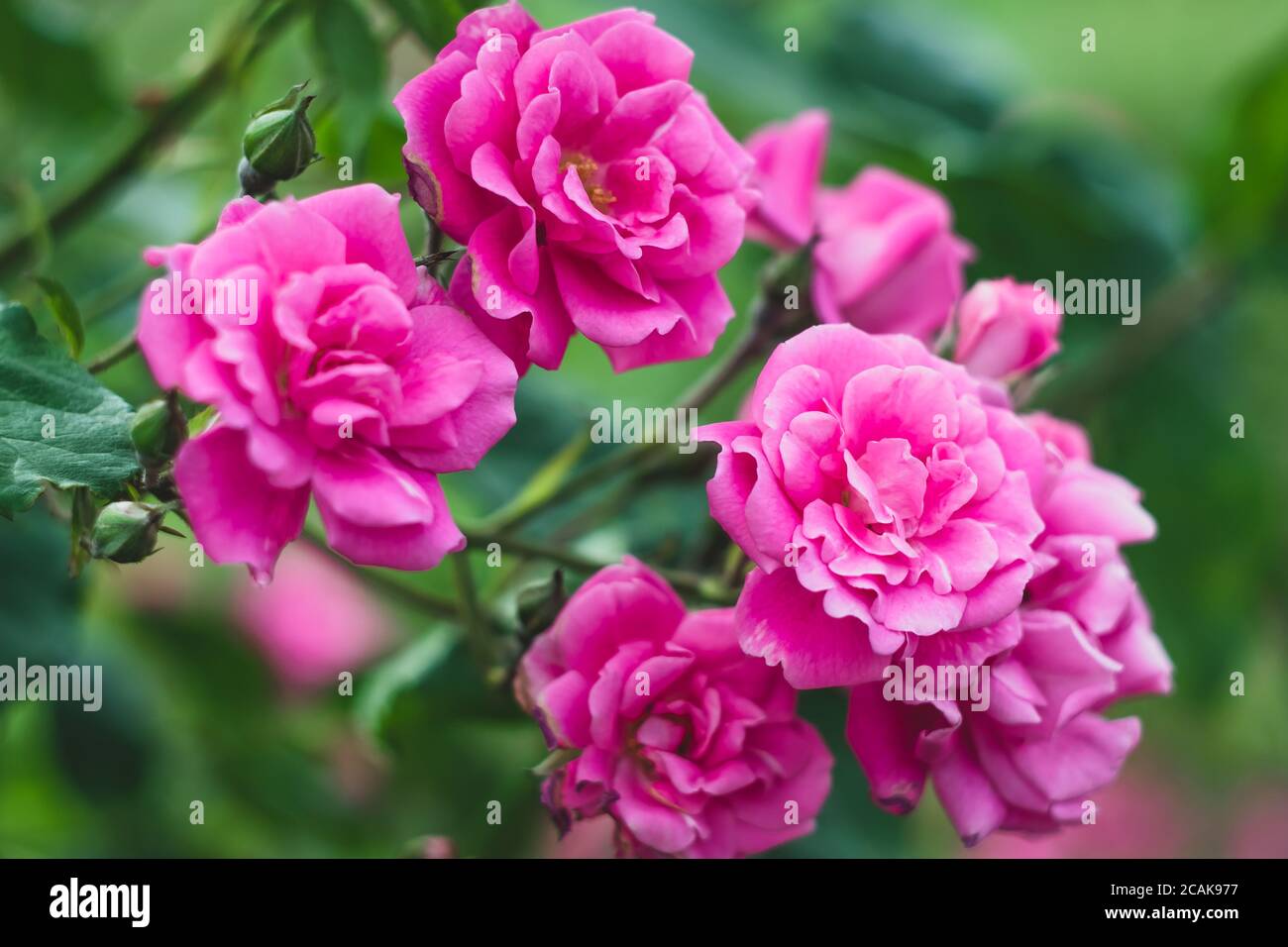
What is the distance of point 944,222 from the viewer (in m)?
0.68

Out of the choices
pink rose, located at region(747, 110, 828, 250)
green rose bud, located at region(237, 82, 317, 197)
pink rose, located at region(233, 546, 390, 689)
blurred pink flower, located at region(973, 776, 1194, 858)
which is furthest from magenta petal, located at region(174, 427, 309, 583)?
blurred pink flower, located at region(973, 776, 1194, 858)

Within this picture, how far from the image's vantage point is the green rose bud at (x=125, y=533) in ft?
1.50

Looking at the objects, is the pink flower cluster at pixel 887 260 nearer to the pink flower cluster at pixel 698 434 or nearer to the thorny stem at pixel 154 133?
the pink flower cluster at pixel 698 434

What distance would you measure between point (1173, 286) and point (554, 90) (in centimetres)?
77

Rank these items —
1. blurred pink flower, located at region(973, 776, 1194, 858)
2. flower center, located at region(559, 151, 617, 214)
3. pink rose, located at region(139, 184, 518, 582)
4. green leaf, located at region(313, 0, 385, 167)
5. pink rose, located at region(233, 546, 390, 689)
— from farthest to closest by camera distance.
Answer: blurred pink flower, located at region(973, 776, 1194, 858) → pink rose, located at region(233, 546, 390, 689) → green leaf, located at region(313, 0, 385, 167) → flower center, located at region(559, 151, 617, 214) → pink rose, located at region(139, 184, 518, 582)

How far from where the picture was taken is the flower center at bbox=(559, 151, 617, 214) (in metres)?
0.52

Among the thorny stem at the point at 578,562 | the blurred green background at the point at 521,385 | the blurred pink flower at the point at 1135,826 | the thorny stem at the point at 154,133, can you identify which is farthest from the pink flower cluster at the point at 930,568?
the blurred pink flower at the point at 1135,826

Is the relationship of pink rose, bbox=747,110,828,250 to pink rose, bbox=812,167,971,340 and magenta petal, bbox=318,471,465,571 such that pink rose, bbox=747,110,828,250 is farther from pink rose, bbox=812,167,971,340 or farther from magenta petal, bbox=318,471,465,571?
magenta petal, bbox=318,471,465,571

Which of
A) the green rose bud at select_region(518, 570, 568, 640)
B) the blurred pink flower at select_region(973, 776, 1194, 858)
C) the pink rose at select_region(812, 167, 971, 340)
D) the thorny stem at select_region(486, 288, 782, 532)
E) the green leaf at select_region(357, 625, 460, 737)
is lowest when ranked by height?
the blurred pink flower at select_region(973, 776, 1194, 858)

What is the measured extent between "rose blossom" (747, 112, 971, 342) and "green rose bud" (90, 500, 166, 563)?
1.03 feet

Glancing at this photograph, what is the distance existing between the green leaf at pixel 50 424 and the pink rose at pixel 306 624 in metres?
0.59

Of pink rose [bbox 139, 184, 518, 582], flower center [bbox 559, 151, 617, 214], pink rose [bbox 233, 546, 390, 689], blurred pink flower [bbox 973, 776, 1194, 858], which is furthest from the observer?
blurred pink flower [bbox 973, 776, 1194, 858]

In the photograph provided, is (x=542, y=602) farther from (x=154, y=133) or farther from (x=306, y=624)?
(x=306, y=624)
